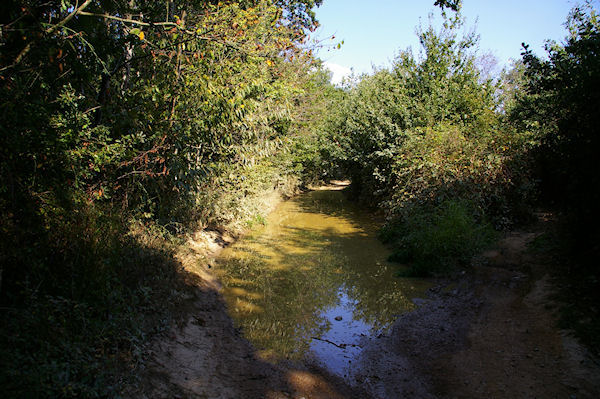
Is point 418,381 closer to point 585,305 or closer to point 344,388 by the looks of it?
point 344,388

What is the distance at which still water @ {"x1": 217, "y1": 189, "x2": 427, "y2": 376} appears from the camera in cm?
661

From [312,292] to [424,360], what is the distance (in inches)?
135

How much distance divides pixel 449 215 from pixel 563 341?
17.5ft

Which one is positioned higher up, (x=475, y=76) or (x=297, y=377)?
(x=475, y=76)

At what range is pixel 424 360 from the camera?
20.0 ft

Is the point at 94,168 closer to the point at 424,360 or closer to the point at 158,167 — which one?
the point at 158,167

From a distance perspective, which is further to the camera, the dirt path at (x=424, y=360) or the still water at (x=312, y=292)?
the still water at (x=312, y=292)

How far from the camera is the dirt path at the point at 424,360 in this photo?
4789 mm

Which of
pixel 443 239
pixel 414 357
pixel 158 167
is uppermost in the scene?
pixel 158 167

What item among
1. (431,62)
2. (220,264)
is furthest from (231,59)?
(431,62)

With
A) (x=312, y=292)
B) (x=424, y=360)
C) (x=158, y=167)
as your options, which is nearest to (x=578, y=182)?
(x=424, y=360)

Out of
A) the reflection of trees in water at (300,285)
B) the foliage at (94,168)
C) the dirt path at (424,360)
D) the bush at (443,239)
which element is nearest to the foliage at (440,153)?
the bush at (443,239)

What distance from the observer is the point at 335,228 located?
17031 mm

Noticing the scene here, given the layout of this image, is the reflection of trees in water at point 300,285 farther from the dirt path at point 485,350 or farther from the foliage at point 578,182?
the foliage at point 578,182
